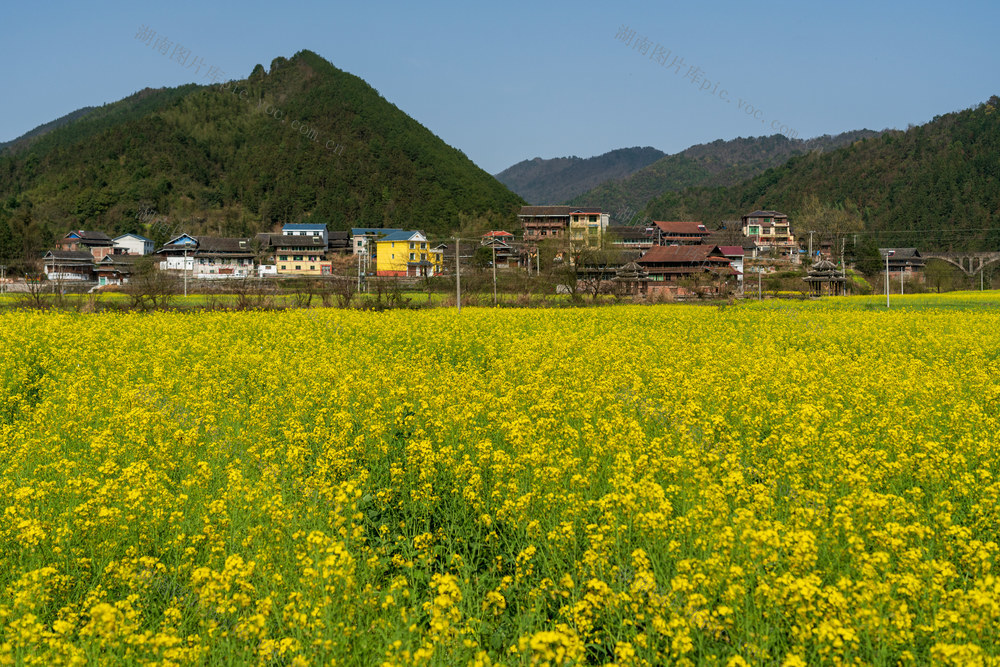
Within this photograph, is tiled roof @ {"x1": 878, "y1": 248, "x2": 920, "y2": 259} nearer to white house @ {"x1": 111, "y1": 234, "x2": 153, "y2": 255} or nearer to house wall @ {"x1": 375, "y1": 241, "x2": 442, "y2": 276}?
house wall @ {"x1": 375, "y1": 241, "x2": 442, "y2": 276}

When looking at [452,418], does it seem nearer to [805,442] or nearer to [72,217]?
[805,442]

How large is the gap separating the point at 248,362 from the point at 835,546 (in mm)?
9514

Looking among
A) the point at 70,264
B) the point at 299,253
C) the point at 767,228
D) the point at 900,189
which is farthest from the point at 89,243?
the point at 900,189

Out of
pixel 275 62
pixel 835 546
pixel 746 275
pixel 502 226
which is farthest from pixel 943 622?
pixel 275 62

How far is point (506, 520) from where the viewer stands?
4.71 m

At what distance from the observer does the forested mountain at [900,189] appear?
92438mm

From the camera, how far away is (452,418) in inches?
271

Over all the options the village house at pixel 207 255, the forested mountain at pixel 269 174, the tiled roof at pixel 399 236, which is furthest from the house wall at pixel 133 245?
the tiled roof at pixel 399 236

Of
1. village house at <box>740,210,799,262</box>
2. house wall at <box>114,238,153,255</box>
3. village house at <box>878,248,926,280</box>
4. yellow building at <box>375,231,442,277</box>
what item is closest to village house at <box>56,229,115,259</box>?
house wall at <box>114,238,153,255</box>

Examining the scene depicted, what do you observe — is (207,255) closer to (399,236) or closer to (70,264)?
(70,264)

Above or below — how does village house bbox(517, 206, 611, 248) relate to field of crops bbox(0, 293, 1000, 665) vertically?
above

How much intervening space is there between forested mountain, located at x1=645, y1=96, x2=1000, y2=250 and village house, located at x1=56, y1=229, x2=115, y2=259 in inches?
3866

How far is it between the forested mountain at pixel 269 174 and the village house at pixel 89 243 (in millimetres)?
8273

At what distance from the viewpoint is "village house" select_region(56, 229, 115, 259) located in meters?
91.1
